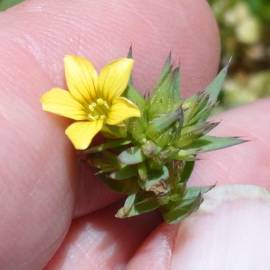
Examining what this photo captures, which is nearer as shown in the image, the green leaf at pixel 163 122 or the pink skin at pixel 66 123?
the green leaf at pixel 163 122

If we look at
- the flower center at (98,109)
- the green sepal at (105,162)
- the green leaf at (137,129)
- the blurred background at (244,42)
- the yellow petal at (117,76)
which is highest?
the yellow petal at (117,76)

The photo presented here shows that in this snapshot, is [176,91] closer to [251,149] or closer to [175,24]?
[175,24]

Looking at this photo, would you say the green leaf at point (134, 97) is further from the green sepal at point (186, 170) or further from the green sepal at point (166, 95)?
the green sepal at point (186, 170)

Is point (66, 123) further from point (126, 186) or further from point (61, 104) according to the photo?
point (126, 186)

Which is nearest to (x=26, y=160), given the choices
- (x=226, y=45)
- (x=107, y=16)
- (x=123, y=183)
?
(x=123, y=183)

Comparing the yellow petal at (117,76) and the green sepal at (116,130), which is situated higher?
the yellow petal at (117,76)

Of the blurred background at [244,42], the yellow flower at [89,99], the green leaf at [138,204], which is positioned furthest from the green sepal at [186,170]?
the blurred background at [244,42]

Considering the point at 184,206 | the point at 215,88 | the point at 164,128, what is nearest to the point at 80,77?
the point at 164,128

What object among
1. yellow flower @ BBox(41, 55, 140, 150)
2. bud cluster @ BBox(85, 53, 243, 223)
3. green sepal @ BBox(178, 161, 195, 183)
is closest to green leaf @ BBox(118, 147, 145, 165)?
bud cluster @ BBox(85, 53, 243, 223)
